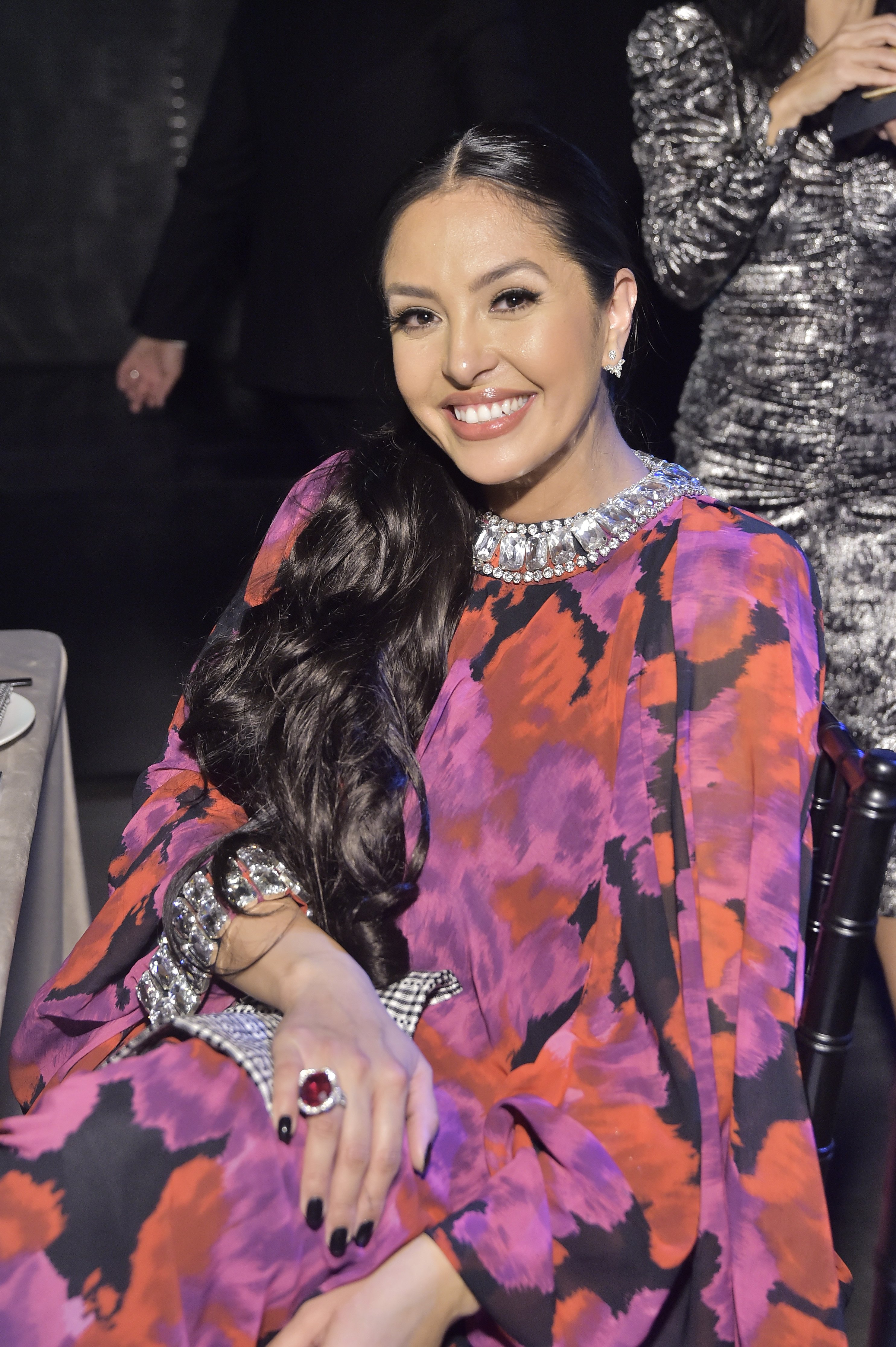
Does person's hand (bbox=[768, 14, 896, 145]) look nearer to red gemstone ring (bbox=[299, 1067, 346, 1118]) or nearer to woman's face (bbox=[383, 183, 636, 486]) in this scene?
woman's face (bbox=[383, 183, 636, 486])

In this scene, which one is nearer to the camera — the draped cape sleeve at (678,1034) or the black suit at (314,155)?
the draped cape sleeve at (678,1034)

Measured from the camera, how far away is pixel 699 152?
170 cm

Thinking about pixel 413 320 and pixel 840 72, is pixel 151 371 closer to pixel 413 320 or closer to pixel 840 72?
pixel 840 72

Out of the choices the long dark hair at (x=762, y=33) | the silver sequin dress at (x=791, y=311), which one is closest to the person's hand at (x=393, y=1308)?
the silver sequin dress at (x=791, y=311)

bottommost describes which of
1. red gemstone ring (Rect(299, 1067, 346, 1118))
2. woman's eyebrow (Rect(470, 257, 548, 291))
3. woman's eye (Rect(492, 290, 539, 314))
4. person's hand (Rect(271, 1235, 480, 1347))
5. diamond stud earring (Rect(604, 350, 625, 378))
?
person's hand (Rect(271, 1235, 480, 1347))

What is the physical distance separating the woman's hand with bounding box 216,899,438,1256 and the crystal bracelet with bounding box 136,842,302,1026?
0.14 feet

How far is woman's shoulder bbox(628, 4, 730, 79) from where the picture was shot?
5.54 ft

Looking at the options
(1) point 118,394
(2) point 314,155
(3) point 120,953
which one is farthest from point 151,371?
(3) point 120,953

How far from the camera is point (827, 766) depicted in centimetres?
100

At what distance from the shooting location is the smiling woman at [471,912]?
2.72 ft

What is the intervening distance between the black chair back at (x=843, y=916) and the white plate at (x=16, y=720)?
765 millimetres

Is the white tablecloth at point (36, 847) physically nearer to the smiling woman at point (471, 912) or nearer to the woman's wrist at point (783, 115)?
the smiling woman at point (471, 912)

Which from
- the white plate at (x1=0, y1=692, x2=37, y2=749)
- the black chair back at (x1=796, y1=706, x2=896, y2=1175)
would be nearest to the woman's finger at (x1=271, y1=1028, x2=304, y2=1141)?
the black chair back at (x1=796, y1=706, x2=896, y2=1175)

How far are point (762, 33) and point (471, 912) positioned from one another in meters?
1.29
